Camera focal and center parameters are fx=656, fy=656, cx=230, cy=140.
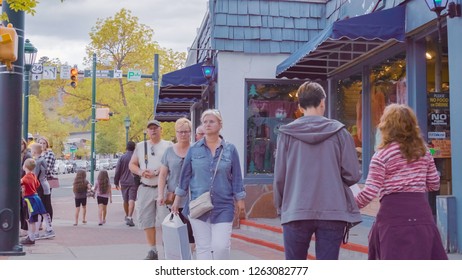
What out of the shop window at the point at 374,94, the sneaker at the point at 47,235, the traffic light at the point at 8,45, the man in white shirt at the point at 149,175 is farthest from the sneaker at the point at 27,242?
the shop window at the point at 374,94

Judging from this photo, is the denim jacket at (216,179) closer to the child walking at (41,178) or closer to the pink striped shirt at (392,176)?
the pink striped shirt at (392,176)

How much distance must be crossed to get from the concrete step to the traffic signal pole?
2976 millimetres

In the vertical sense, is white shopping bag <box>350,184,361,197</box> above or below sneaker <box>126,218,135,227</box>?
above

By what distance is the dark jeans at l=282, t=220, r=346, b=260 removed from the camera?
356 centimetres

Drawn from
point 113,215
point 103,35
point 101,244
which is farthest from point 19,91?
point 103,35

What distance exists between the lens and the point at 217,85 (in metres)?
10.6

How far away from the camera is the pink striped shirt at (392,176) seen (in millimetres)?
3604

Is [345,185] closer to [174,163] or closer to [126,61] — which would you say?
[174,163]

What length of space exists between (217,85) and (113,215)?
15.6 feet

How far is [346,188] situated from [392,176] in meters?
0.26

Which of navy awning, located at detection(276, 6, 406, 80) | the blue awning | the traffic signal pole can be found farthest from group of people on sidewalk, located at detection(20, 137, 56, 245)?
navy awning, located at detection(276, 6, 406, 80)

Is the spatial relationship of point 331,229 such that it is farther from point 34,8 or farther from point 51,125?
point 51,125

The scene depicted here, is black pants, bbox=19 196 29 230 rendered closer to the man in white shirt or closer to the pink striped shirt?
the man in white shirt
